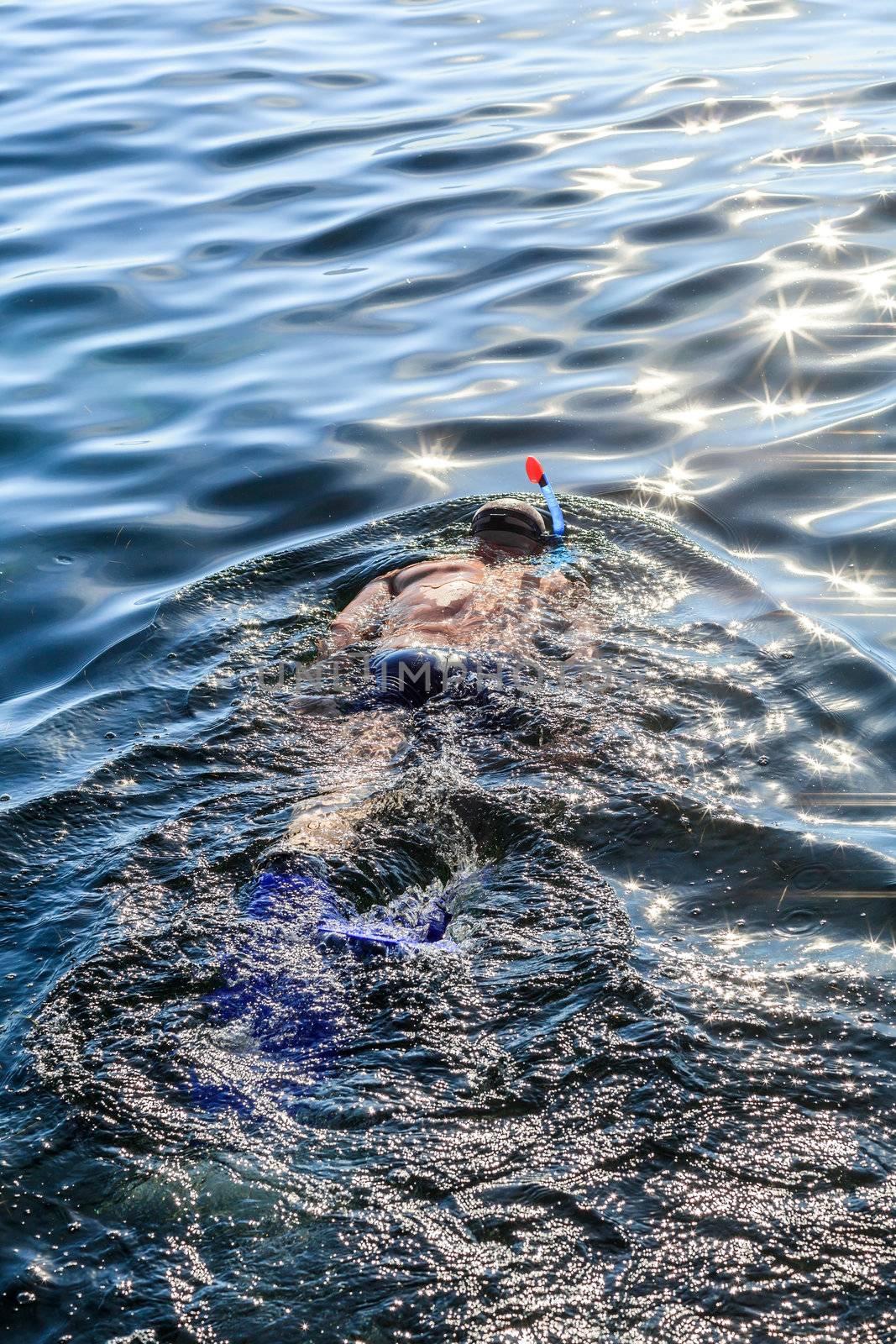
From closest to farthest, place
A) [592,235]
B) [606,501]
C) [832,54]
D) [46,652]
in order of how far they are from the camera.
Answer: [46,652]
[606,501]
[592,235]
[832,54]

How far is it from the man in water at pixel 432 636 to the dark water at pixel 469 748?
12 cm

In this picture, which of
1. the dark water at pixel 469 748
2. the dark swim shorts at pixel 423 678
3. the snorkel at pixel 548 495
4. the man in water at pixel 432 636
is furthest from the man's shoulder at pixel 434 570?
the dark swim shorts at pixel 423 678

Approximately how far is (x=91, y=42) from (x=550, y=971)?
618 inches

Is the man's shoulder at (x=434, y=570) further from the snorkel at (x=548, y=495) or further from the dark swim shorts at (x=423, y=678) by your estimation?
the dark swim shorts at (x=423, y=678)

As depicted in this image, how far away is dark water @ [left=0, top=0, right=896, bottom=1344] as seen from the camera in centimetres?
287

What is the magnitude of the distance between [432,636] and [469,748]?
2.62ft

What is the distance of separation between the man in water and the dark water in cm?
12

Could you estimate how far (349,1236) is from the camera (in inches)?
113

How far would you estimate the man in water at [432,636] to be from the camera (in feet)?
14.7

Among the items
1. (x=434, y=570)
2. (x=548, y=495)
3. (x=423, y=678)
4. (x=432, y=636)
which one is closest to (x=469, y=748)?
(x=423, y=678)

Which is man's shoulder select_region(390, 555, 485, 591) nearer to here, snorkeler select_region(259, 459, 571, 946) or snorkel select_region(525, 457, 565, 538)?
snorkeler select_region(259, 459, 571, 946)

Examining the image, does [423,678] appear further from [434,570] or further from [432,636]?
[434,570]

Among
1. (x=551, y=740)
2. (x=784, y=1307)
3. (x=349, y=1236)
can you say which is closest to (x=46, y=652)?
(x=551, y=740)

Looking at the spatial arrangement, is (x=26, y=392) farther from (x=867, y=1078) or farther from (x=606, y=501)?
(x=867, y=1078)
